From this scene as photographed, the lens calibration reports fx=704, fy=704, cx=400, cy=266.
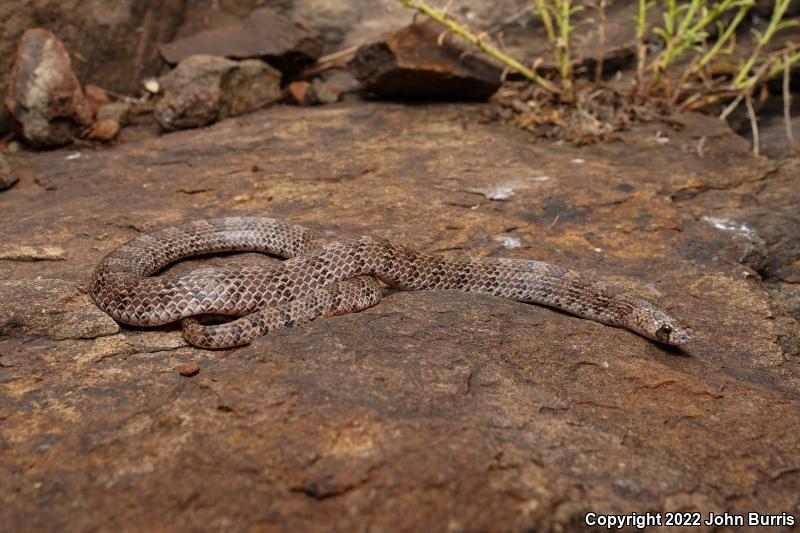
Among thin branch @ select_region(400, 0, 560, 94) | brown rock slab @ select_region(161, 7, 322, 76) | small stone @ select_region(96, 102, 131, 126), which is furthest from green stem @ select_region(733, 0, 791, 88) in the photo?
small stone @ select_region(96, 102, 131, 126)

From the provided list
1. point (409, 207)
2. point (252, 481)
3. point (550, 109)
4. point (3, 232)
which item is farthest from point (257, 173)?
point (252, 481)

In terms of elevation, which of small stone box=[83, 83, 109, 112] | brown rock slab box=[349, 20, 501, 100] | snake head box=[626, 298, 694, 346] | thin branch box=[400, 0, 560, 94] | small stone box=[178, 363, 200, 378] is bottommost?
snake head box=[626, 298, 694, 346]

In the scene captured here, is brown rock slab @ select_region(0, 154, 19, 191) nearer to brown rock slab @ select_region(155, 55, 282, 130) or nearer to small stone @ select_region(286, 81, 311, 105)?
brown rock slab @ select_region(155, 55, 282, 130)

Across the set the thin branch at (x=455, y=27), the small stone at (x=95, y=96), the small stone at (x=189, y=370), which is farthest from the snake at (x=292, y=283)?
the small stone at (x=95, y=96)

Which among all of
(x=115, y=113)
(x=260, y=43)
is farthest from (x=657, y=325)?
(x=115, y=113)

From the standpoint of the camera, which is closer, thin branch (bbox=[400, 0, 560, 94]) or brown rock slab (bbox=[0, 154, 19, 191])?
brown rock slab (bbox=[0, 154, 19, 191])

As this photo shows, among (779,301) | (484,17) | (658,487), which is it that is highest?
(484,17)

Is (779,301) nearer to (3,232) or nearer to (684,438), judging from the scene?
(684,438)

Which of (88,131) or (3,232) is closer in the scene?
(3,232)
